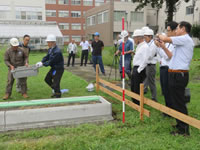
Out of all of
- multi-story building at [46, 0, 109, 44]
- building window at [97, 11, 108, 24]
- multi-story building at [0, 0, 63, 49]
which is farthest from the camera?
multi-story building at [46, 0, 109, 44]

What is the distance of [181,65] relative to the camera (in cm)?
375

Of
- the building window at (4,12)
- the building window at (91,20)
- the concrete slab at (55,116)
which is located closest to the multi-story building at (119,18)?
the building window at (91,20)

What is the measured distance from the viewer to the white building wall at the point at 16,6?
48031 millimetres

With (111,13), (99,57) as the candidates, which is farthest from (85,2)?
(99,57)

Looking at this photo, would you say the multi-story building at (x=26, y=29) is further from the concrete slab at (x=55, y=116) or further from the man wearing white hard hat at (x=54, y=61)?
the concrete slab at (x=55, y=116)

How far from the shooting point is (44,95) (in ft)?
23.3

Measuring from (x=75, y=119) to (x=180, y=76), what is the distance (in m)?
2.18

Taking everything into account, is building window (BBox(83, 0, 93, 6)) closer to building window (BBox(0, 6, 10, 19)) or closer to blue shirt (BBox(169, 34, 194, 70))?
building window (BBox(0, 6, 10, 19))

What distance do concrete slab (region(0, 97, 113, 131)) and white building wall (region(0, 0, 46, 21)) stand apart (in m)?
48.9

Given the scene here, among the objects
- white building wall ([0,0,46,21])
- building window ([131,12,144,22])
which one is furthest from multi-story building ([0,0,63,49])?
building window ([131,12,144,22])

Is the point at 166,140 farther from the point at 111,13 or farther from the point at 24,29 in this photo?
the point at 111,13

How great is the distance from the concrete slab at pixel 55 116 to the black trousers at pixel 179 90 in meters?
1.47

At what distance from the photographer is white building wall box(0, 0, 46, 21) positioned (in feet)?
158

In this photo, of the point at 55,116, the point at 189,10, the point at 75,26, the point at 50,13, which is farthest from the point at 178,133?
the point at 50,13
